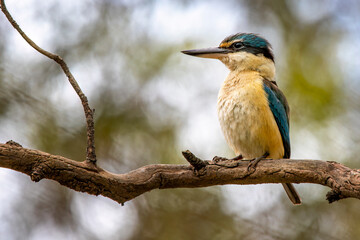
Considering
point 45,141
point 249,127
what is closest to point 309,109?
point 249,127

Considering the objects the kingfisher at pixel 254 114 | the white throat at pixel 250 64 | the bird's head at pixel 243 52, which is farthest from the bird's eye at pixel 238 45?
the kingfisher at pixel 254 114

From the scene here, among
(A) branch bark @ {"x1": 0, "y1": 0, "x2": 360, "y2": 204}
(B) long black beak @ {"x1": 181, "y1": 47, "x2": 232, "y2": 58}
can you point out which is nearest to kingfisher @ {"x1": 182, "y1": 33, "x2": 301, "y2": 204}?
(B) long black beak @ {"x1": 181, "y1": 47, "x2": 232, "y2": 58}

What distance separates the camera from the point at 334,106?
226 inches

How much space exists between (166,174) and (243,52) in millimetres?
2187

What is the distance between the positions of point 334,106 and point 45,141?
316 cm

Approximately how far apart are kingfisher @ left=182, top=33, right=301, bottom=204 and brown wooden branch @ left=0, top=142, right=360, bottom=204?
71 cm

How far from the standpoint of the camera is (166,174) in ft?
11.7

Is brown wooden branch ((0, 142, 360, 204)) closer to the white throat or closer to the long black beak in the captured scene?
the white throat

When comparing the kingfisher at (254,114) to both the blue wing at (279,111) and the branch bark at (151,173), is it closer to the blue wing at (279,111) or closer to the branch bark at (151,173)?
the blue wing at (279,111)

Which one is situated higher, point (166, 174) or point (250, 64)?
point (250, 64)

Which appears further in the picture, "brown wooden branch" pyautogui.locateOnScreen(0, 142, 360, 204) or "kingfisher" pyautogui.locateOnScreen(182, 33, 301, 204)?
"kingfisher" pyautogui.locateOnScreen(182, 33, 301, 204)

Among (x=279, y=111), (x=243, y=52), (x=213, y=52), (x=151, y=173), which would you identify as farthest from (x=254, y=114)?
(x=151, y=173)

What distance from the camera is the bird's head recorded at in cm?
523

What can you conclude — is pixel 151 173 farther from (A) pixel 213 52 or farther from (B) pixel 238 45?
(B) pixel 238 45
